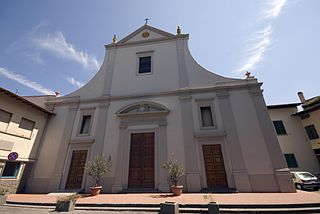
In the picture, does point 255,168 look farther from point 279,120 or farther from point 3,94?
point 3,94

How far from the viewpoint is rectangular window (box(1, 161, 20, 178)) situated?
8695 millimetres

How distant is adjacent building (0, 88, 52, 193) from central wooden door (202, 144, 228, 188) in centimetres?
1117

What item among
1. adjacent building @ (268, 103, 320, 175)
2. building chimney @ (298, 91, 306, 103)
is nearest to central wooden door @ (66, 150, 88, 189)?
adjacent building @ (268, 103, 320, 175)

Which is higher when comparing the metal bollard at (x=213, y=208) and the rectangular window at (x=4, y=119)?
the rectangular window at (x=4, y=119)

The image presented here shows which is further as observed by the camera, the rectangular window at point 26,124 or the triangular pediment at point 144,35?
the triangular pediment at point 144,35

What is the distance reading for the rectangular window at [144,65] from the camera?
12.9 metres

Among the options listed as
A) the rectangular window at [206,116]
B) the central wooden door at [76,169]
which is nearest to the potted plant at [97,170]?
the central wooden door at [76,169]

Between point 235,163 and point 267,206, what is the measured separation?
3.32 metres

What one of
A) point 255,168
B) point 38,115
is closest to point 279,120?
point 255,168

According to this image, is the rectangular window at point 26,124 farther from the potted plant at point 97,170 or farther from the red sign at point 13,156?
the potted plant at point 97,170

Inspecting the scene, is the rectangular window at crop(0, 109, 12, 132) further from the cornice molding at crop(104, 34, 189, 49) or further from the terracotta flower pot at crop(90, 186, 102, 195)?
the cornice molding at crop(104, 34, 189, 49)

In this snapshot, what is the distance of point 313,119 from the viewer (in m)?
15.1

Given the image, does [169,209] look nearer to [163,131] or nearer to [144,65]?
[163,131]

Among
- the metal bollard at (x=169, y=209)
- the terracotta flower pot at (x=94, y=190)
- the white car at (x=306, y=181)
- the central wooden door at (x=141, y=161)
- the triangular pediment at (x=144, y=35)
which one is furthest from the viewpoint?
the triangular pediment at (x=144, y=35)
